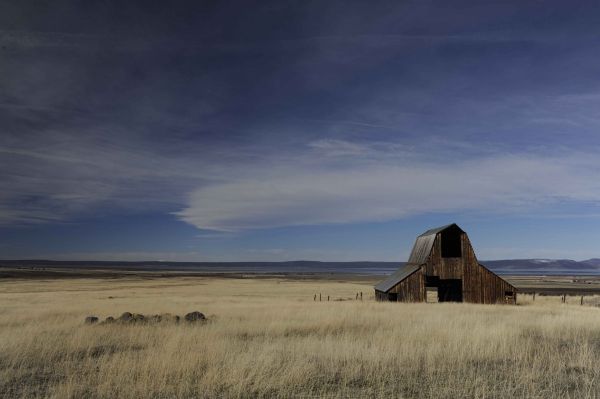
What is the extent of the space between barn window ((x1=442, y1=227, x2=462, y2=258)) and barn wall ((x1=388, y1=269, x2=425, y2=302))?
464 centimetres

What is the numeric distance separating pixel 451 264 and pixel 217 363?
33.8m

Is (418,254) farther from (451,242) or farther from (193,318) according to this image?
(193,318)

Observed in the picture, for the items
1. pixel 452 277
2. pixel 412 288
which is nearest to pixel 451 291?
pixel 452 277

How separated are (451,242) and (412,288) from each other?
6.77 meters

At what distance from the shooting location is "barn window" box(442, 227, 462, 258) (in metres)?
43.7

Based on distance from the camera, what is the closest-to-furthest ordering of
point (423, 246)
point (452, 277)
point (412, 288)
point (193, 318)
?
point (193, 318) → point (412, 288) → point (452, 277) → point (423, 246)

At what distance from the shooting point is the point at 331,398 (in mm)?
9133

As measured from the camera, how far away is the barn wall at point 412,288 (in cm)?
4216

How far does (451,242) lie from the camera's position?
152 ft

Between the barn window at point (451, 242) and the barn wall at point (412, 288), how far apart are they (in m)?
4.64

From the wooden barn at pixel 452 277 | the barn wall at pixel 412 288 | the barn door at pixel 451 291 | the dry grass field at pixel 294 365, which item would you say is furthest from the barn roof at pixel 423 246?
the dry grass field at pixel 294 365

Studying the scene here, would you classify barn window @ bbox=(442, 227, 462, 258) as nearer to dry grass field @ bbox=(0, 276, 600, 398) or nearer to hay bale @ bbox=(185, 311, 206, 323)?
dry grass field @ bbox=(0, 276, 600, 398)

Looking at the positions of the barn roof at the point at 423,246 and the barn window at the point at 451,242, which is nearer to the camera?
the barn roof at the point at 423,246

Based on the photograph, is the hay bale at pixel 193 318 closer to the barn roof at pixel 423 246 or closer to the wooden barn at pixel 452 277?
the wooden barn at pixel 452 277
